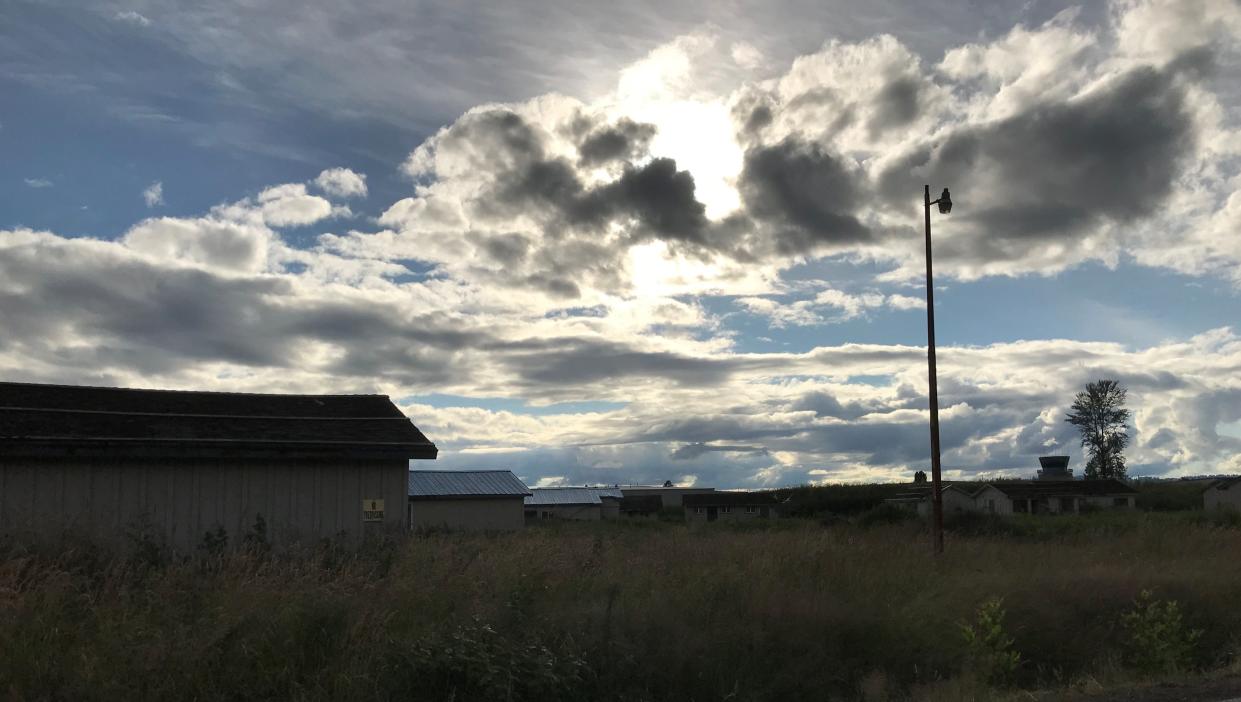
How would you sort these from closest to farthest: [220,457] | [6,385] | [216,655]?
1. [216,655]
2. [220,457]
3. [6,385]

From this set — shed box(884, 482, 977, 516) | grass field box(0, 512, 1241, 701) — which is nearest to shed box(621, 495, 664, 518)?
shed box(884, 482, 977, 516)

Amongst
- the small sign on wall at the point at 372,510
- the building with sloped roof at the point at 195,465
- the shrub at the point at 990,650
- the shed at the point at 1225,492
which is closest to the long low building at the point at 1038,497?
the shed at the point at 1225,492

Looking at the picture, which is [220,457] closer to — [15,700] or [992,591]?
[15,700]

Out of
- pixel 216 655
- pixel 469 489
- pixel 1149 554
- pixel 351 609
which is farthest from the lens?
pixel 469 489

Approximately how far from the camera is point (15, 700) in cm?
701

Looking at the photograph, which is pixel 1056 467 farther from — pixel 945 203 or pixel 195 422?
pixel 195 422

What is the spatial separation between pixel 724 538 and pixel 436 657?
9788 millimetres

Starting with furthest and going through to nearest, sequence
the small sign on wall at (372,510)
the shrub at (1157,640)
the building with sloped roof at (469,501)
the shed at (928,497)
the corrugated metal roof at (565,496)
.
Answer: the corrugated metal roof at (565,496) → the shed at (928,497) → the building with sloped roof at (469,501) → the small sign on wall at (372,510) → the shrub at (1157,640)

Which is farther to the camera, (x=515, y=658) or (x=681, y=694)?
(x=681, y=694)

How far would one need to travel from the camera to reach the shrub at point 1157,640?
38.7 feet

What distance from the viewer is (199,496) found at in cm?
1518

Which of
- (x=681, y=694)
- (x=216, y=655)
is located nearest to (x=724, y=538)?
(x=681, y=694)

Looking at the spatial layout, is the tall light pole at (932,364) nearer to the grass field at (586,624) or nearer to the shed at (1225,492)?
the grass field at (586,624)

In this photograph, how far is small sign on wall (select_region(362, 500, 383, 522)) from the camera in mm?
16656
